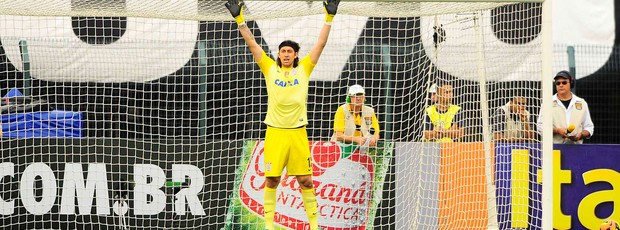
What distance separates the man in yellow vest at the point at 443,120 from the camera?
38.9ft

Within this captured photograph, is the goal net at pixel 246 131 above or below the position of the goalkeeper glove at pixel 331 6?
below

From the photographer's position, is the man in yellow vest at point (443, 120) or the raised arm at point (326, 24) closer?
the raised arm at point (326, 24)

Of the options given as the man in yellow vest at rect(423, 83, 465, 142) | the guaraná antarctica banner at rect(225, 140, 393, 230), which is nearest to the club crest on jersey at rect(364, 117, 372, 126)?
the guaraná antarctica banner at rect(225, 140, 393, 230)

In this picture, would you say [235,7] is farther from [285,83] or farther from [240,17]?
[285,83]

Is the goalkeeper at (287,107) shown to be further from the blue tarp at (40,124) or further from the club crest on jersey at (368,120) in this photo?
the blue tarp at (40,124)

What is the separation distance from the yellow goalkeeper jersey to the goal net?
1.12 metres

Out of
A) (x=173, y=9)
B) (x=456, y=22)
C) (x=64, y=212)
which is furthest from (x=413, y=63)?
(x=64, y=212)

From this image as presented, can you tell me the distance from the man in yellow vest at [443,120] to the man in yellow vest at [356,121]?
1.92ft

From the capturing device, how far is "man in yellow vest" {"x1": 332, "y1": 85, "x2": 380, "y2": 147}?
1179 cm

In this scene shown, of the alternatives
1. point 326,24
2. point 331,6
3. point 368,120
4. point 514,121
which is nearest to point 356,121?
point 368,120

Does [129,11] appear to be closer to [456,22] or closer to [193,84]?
[193,84]

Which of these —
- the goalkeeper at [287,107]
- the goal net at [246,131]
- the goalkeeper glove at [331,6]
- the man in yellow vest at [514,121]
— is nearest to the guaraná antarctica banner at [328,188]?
the goal net at [246,131]

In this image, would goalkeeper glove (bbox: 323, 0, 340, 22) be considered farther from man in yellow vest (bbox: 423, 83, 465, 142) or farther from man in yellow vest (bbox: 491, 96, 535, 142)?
man in yellow vest (bbox: 491, 96, 535, 142)

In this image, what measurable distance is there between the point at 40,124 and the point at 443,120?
14.0ft
